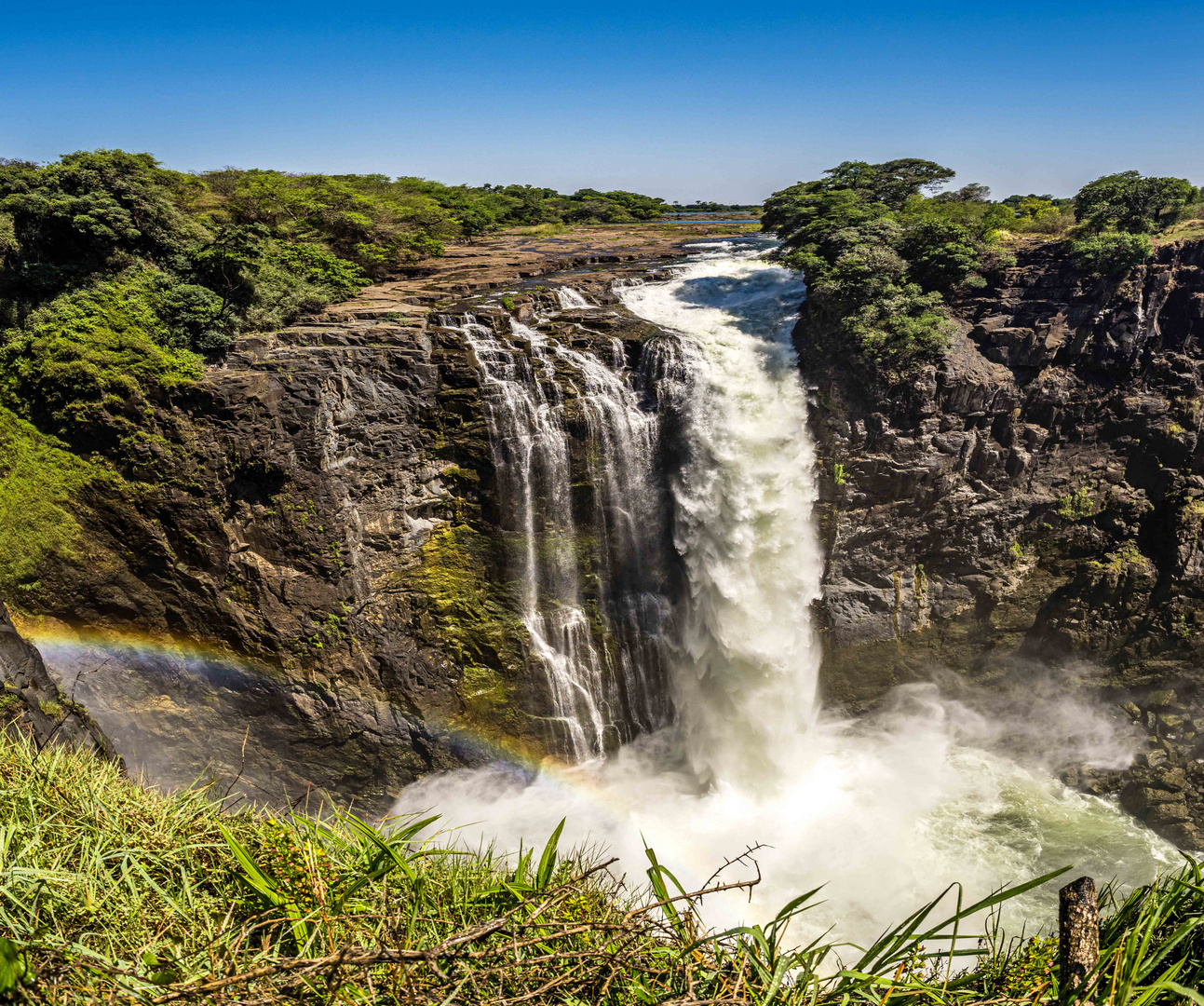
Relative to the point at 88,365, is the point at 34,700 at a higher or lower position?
lower

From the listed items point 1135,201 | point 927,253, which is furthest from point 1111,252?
point 927,253

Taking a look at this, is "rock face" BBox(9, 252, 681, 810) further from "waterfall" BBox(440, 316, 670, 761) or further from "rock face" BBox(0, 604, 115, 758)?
"rock face" BBox(0, 604, 115, 758)

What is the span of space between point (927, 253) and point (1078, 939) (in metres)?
19.4

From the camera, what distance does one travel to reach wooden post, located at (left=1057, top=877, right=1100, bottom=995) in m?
3.05

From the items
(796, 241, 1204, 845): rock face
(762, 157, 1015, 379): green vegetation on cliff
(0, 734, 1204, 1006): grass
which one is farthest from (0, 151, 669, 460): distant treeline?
(796, 241, 1204, 845): rock face

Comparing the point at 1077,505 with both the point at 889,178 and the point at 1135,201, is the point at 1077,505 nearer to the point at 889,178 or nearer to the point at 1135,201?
the point at 1135,201

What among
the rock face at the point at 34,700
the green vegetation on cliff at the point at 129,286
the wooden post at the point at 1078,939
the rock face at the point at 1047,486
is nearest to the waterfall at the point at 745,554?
the rock face at the point at 1047,486

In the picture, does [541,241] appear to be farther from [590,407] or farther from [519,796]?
[519,796]

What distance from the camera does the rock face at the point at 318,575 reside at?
46.4 feet

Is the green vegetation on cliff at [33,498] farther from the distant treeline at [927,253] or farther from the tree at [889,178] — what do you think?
the tree at [889,178]

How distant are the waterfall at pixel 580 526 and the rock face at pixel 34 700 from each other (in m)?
9.51

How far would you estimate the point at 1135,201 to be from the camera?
1762 centimetres

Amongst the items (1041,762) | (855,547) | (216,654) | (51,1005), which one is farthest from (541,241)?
(51,1005)

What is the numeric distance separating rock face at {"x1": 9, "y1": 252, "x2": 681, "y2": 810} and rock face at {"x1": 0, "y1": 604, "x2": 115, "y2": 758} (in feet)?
4.76
